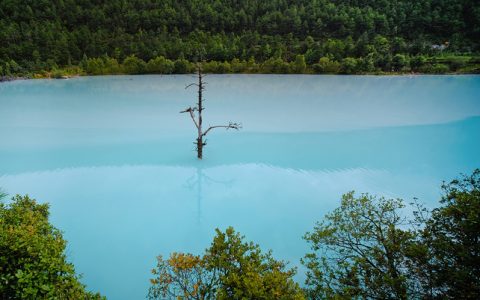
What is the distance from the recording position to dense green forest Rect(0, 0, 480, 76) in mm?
84125

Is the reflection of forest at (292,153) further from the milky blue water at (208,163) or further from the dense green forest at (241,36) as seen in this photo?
the dense green forest at (241,36)

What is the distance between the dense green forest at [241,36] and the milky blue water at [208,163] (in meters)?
33.5

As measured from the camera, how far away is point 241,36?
107 m

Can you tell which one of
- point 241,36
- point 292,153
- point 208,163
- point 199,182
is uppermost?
point 241,36

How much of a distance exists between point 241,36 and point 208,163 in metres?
88.9

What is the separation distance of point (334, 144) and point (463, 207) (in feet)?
78.7

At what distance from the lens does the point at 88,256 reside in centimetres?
1522

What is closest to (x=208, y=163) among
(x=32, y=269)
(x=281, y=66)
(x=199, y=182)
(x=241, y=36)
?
(x=199, y=182)

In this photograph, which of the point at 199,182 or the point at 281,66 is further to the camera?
the point at 281,66

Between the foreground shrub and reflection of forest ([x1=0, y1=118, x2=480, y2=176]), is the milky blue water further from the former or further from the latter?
the foreground shrub

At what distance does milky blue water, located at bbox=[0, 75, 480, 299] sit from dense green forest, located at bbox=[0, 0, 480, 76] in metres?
33.5

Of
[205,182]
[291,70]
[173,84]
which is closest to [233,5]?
[291,70]

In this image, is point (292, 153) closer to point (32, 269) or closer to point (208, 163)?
point (208, 163)

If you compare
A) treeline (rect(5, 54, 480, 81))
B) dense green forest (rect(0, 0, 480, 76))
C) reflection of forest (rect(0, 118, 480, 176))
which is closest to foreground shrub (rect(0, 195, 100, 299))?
reflection of forest (rect(0, 118, 480, 176))
